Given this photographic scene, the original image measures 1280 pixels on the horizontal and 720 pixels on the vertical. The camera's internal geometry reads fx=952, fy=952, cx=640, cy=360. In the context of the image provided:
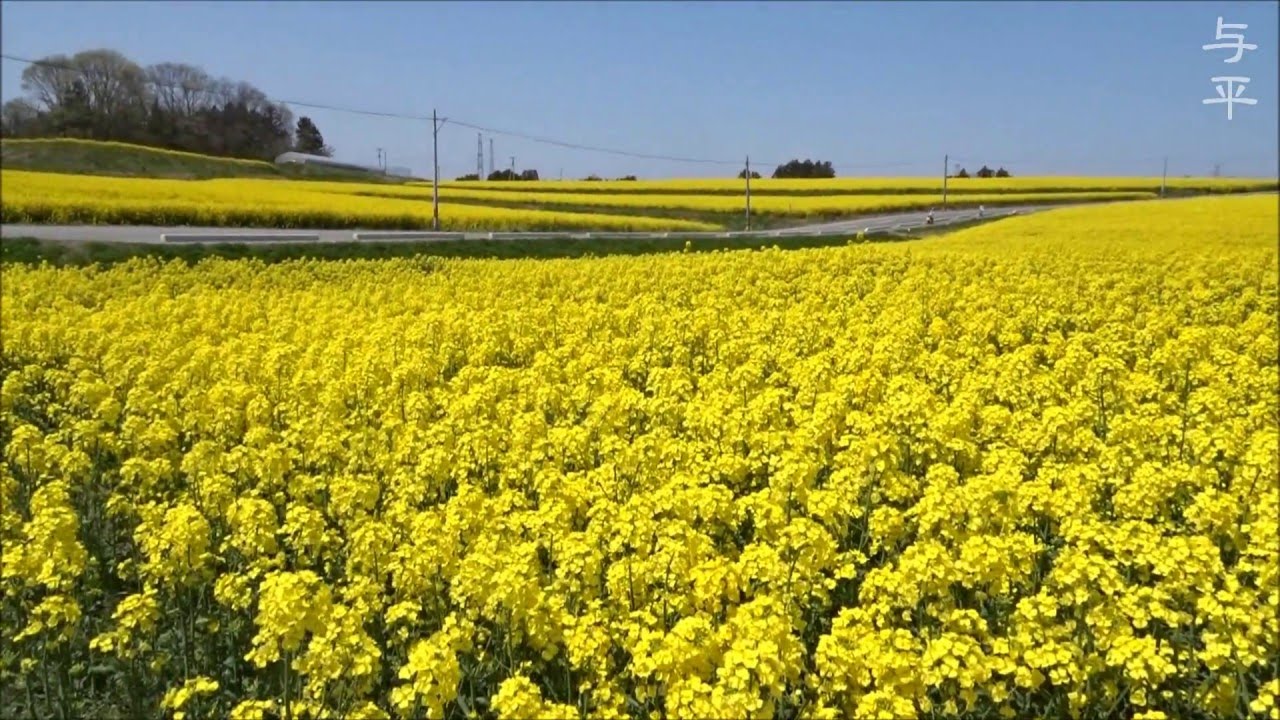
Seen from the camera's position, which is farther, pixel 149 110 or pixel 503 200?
pixel 503 200

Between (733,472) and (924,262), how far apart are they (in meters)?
16.5

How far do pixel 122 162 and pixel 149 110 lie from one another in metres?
17.7

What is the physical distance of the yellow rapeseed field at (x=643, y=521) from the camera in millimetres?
4875

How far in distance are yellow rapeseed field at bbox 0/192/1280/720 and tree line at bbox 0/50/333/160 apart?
702cm

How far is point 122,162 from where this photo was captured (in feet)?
142

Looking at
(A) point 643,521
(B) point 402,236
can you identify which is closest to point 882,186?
(B) point 402,236

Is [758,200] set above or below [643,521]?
above

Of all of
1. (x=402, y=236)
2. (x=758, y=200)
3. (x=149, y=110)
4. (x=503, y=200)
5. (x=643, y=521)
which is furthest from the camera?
(x=758, y=200)

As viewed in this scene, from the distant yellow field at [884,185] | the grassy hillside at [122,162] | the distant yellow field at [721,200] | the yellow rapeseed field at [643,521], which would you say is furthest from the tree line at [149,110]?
the distant yellow field at [884,185]

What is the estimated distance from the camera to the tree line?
19.4m

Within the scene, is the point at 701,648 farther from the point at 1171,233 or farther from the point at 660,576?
the point at 1171,233

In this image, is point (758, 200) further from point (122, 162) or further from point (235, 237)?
point (235, 237)

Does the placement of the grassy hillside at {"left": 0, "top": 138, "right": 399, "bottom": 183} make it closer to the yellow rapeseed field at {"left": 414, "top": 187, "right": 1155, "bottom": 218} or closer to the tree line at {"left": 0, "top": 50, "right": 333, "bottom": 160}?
the tree line at {"left": 0, "top": 50, "right": 333, "bottom": 160}

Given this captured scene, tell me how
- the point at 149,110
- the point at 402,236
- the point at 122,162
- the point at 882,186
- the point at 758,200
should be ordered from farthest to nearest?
the point at 882,186 < the point at 758,200 < the point at 122,162 < the point at 402,236 < the point at 149,110
